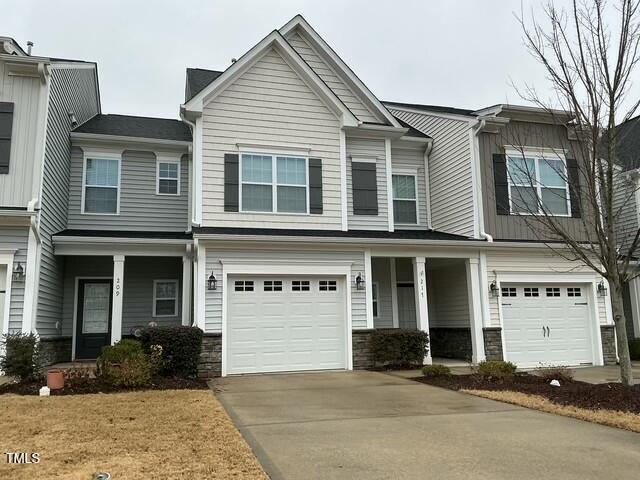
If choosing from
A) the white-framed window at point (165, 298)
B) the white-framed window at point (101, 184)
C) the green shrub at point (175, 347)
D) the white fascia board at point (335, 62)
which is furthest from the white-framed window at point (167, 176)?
the green shrub at point (175, 347)

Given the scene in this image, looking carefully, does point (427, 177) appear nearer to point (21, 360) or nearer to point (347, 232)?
point (347, 232)

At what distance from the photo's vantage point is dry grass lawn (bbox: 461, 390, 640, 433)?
6909 millimetres

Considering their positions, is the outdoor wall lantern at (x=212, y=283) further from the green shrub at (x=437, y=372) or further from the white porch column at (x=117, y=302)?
the green shrub at (x=437, y=372)

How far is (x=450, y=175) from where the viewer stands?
1530 centimetres

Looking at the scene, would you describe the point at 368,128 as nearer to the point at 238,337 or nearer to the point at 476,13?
the point at 476,13

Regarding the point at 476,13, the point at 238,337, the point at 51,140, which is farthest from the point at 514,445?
the point at 51,140

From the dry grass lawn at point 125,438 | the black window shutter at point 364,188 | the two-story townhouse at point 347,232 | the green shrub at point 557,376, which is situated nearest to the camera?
the dry grass lawn at point 125,438

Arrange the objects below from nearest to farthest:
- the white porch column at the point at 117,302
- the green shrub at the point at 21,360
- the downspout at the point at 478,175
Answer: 1. the green shrub at the point at 21,360
2. the white porch column at the point at 117,302
3. the downspout at the point at 478,175

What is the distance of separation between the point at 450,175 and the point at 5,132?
11.2 m

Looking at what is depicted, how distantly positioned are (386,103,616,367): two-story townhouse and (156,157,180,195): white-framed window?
8036mm

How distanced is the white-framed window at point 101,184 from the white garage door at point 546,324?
35.9ft

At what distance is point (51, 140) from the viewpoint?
12398mm

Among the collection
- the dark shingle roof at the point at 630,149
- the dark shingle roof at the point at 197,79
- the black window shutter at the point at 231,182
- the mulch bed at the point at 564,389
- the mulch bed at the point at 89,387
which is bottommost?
the mulch bed at the point at 564,389

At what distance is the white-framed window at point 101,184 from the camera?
1491cm
